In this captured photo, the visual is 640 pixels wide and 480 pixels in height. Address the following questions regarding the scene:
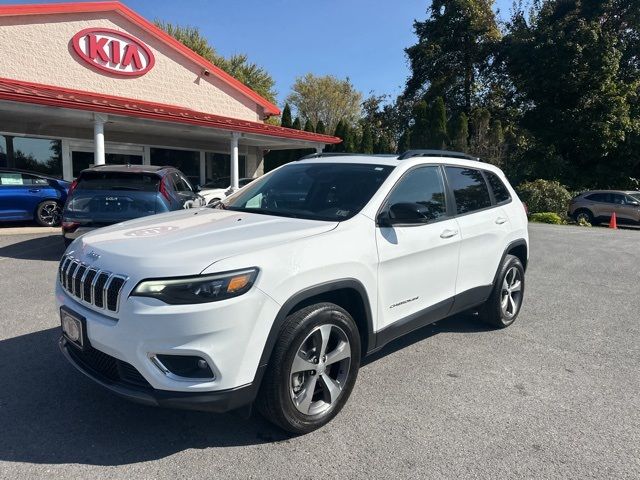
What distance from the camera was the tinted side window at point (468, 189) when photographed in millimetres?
4309

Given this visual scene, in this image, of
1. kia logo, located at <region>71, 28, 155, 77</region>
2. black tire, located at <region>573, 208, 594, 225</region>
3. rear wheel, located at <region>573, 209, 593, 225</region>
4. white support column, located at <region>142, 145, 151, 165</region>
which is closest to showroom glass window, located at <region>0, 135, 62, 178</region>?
white support column, located at <region>142, 145, 151, 165</region>

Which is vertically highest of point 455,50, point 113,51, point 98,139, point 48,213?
point 455,50

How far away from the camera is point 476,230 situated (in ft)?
14.2

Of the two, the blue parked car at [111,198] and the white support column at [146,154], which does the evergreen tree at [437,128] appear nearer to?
the white support column at [146,154]

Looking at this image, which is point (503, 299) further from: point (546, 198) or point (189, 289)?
point (546, 198)

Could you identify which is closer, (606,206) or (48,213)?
(48,213)

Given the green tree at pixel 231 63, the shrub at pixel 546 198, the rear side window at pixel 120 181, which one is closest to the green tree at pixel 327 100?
the green tree at pixel 231 63

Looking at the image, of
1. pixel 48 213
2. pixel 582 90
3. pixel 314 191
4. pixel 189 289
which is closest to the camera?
pixel 189 289

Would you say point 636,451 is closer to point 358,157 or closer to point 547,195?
point 358,157

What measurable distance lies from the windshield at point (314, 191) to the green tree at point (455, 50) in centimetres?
3232

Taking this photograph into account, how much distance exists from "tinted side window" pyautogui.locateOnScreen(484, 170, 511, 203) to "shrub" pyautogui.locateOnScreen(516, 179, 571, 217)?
63.4 feet

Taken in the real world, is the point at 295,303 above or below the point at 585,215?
above

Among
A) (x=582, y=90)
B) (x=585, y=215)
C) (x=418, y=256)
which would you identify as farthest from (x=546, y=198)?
(x=418, y=256)

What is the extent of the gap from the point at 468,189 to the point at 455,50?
32.7 metres
